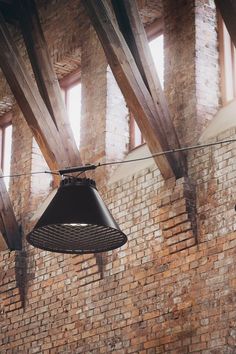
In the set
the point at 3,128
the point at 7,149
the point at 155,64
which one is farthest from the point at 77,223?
the point at 3,128

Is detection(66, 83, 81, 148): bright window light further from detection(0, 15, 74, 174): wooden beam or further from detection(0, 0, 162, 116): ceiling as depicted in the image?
detection(0, 15, 74, 174): wooden beam

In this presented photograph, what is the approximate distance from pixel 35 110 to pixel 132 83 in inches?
49.7

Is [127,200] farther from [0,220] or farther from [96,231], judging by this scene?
[96,231]

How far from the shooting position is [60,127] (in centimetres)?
966

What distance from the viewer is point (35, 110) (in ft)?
31.3

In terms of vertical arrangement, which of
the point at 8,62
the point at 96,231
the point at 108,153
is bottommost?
the point at 96,231

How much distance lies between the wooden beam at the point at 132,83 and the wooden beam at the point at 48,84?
0.99m

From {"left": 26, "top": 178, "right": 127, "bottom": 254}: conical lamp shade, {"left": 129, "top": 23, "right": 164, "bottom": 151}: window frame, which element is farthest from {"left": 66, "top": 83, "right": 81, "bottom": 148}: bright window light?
{"left": 26, "top": 178, "right": 127, "bottom": 254}: conical lamp shade

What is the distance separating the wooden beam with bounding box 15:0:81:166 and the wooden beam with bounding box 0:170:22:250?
4.05ft

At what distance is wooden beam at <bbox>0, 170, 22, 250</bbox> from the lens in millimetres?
10523

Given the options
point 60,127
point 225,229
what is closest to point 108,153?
point 60,127

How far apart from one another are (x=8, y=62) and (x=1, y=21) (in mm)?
456

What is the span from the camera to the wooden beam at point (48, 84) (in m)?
9.60

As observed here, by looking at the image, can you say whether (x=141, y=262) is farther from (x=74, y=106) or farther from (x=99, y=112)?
(x=74, y=106)
